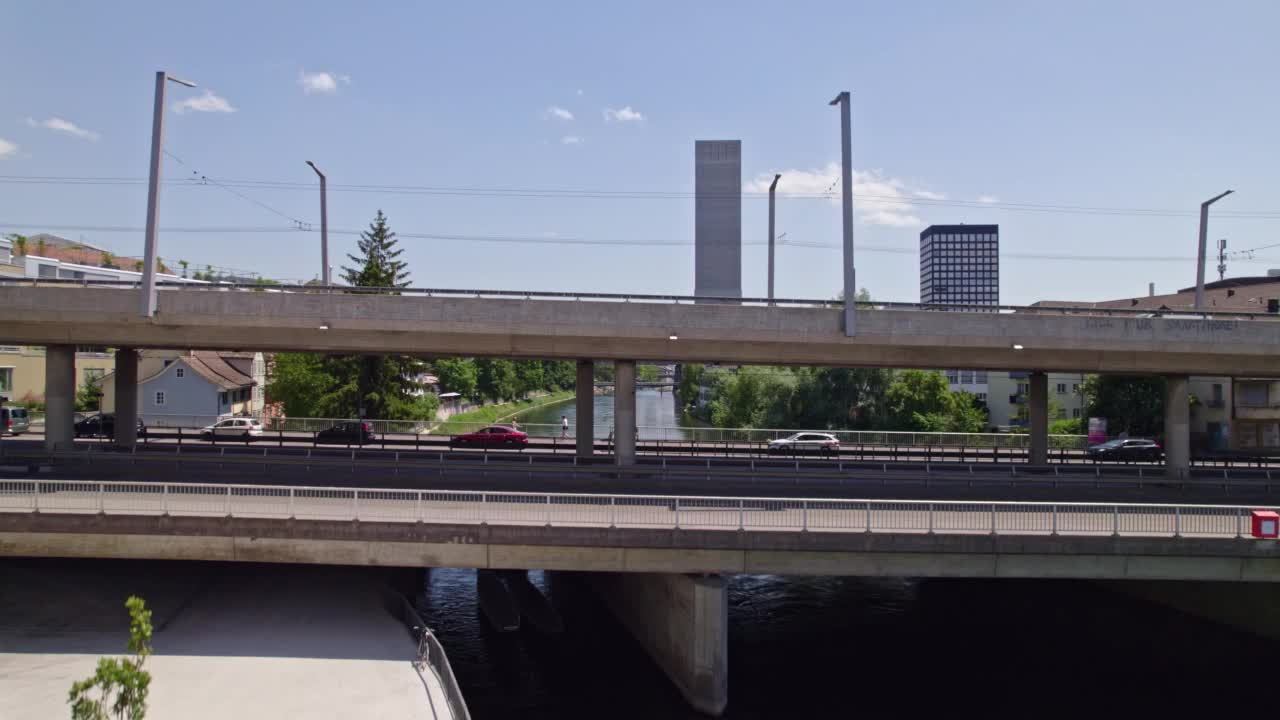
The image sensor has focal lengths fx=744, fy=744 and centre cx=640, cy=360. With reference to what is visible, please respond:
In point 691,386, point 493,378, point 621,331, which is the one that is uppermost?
point 621,331

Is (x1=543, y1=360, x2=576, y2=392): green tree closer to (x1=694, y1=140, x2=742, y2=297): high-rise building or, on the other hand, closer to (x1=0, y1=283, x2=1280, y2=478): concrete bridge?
(x1=694, y1=140, x2=742, y2=297): high-rise building

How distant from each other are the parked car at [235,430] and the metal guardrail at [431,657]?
68.4 ft

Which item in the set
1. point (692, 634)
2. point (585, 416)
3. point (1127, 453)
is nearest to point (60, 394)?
point (585, 416)

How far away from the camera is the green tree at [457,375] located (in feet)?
287

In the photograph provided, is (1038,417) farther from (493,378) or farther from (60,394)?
(493,378)

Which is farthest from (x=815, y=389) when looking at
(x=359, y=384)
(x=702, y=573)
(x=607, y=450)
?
(x=702, y=573)

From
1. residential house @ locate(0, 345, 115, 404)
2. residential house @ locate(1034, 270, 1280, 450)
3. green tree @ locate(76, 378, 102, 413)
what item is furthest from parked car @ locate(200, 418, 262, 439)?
residential house @ locate(1034, 270, 1280, 450)

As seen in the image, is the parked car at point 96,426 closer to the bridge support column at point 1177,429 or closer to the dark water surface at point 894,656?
the dark water surface at point 894,656

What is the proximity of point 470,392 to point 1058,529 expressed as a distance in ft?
263

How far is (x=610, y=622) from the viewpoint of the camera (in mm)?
21562

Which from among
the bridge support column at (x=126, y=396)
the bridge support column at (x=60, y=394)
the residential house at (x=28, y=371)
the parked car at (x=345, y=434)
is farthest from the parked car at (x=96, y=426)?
the residential house at (x=28, y=371)

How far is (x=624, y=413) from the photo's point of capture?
2638 centimetres

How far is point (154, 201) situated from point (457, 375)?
65.8 metres

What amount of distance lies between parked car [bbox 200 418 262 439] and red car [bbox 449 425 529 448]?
9891 mm
